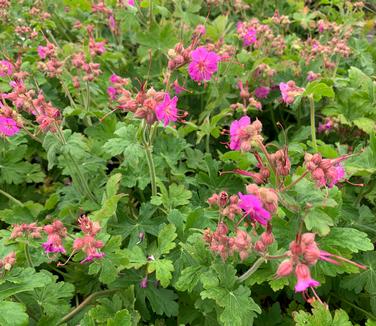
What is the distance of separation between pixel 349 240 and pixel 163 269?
0.81 metres

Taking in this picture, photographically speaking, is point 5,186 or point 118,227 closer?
point 118,227

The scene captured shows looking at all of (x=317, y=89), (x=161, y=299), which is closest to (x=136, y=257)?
(x=161, y=299)

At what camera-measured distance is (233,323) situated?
69.4 inches

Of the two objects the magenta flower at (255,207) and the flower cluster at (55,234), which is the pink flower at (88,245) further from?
the magenta flower at (255,207)

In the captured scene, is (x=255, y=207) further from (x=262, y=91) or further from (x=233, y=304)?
(x=262, y=91)

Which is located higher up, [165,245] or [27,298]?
[165,245]

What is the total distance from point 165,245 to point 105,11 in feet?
7.85

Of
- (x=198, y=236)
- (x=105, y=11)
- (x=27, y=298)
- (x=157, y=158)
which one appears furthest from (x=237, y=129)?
(x=105, y=11)

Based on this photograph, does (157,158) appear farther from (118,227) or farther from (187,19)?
(187,19)

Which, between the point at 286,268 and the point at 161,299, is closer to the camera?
the point at 286,268

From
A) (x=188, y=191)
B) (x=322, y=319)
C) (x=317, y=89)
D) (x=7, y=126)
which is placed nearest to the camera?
(x=322, y=319)

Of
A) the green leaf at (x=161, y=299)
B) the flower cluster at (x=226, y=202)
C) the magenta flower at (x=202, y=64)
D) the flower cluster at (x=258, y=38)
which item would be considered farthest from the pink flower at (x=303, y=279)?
the flower cluster at (x=258, y=38)

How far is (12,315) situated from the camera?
182 cm

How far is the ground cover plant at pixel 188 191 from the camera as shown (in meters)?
1.80
